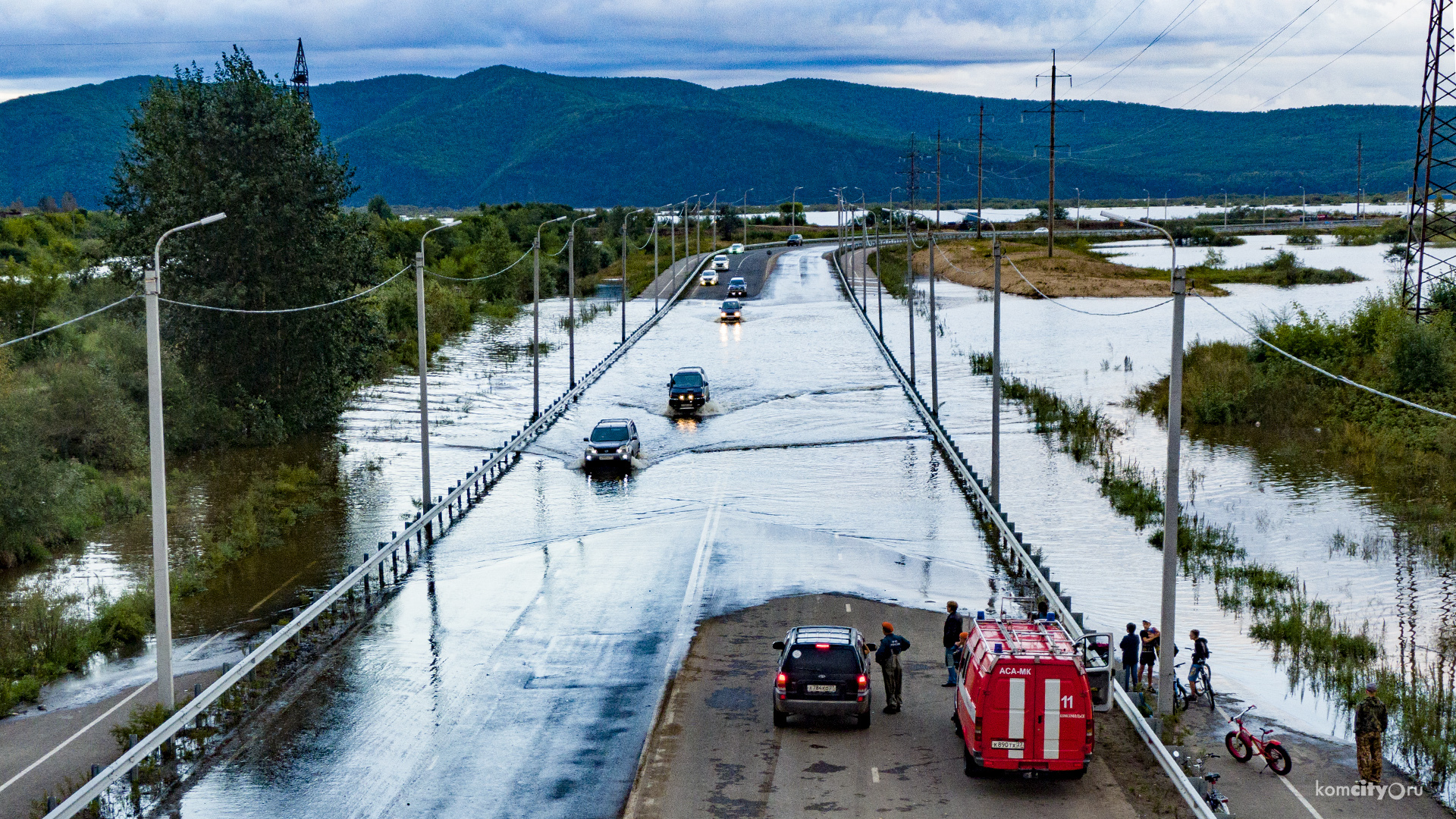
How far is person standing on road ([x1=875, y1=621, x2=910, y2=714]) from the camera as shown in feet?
65.1

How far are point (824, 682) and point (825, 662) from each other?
0.27 metres

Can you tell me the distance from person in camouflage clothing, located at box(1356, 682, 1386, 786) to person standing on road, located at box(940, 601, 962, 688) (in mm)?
5895

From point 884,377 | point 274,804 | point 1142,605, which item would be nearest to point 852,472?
point 1142,605

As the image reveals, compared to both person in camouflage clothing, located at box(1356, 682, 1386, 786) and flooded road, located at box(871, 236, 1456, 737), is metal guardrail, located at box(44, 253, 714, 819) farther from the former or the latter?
person in camouflage clothing, located at box(1356, 682, 1386, 786)

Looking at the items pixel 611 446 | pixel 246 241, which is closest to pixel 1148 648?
pixel 611 446

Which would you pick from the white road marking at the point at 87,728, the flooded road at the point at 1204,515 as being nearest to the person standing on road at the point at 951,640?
the flooded road at the point at 1204,515

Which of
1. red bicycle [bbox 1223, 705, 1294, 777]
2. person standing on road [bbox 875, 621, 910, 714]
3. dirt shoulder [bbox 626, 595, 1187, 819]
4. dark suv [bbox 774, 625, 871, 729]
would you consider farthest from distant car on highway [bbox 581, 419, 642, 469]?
red bicycle [bbox 1223, 705, 1294, 777]

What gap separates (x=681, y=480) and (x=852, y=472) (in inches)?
204

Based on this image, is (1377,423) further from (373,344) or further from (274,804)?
(274,804)

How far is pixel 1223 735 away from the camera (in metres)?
19.5

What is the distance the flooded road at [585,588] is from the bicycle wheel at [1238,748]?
8.05 metres

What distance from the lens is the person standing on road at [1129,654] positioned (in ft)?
69.3

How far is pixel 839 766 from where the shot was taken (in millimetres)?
17812

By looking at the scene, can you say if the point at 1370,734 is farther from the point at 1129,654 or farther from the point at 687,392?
the point at 687,392
